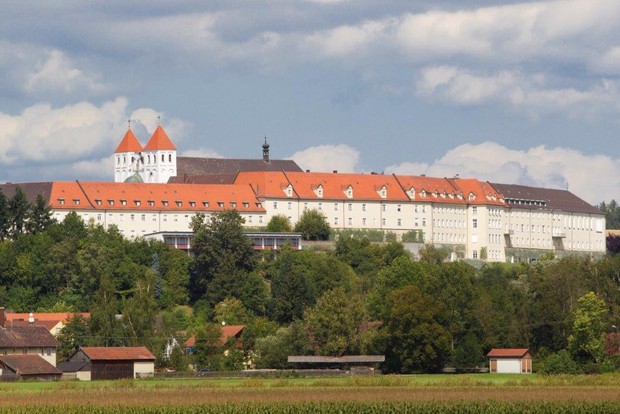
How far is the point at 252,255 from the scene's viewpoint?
548 ft

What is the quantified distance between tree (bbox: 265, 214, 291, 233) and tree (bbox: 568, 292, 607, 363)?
66.9 metres

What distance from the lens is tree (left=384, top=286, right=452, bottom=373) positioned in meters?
116

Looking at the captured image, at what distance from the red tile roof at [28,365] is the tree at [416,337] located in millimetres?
21675

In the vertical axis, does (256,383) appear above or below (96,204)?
below

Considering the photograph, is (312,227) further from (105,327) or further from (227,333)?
(105,327)

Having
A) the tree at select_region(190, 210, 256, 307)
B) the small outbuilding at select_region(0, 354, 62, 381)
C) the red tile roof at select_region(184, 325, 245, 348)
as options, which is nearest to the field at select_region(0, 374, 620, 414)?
the small outbuilding at select_region(0, 354, 62, 381)

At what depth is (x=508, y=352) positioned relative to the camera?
12006 cm

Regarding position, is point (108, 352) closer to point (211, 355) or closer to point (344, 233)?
point (211, 355)

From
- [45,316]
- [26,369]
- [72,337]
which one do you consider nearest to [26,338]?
[26,369]

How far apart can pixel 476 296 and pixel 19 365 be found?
35626 mm

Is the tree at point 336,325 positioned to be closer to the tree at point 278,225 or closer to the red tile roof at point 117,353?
the red tile roof at point 117,353

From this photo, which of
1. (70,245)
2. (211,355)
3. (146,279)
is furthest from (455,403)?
(70,245)

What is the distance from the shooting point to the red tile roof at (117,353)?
111700 mm

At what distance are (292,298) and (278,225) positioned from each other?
34.3 meters
